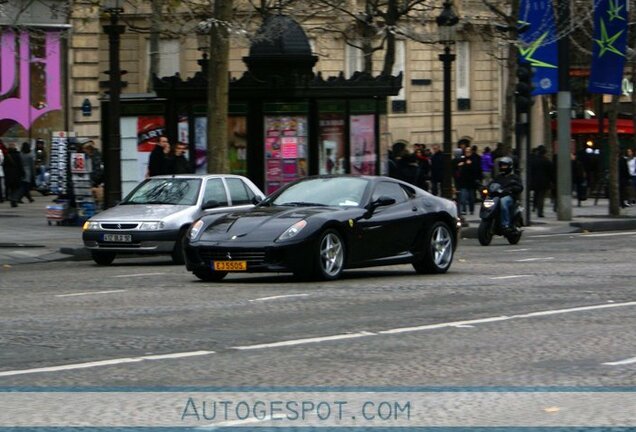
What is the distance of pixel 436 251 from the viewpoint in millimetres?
19953

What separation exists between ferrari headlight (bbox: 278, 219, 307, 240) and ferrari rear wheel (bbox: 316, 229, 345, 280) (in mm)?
266

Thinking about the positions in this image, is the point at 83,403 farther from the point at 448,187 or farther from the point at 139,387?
the point at 448,187

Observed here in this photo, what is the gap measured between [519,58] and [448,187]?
3635 millimetres

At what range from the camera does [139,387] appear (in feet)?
31.5

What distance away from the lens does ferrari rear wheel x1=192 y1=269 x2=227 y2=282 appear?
18.3 metres

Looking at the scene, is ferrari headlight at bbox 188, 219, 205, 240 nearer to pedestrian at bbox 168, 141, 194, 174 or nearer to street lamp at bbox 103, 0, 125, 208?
street lamp at bbox 103, 0, 125, 208

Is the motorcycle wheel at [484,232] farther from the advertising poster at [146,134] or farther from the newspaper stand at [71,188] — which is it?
the newspaper stand at [71,188]

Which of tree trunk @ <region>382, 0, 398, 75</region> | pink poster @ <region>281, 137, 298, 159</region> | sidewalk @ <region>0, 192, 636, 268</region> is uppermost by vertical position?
tree trunk @ <region>382, 0, 398, 75</region>

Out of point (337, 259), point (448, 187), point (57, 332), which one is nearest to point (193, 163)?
point (448, 187)

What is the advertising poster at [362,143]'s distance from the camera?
33.2 meters

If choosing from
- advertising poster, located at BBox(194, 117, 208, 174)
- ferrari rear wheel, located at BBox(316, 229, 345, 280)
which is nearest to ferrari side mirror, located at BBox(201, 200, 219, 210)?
ferrari rear wheel, located at BBox(316, 229, 345, 280)

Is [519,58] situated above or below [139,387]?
above

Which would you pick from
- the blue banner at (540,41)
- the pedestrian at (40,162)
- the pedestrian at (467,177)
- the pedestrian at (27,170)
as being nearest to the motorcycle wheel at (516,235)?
the blue banner at (540,41)

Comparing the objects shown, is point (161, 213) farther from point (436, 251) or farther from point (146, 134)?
point (146, 134)
